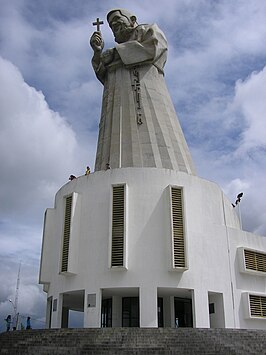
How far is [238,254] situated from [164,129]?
7.97 metres

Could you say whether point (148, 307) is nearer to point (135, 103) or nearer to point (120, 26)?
point (135, 103)

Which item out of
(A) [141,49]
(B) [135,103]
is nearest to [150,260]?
(B) [135,103]

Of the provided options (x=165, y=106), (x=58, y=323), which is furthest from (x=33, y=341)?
(x=165, y=106)

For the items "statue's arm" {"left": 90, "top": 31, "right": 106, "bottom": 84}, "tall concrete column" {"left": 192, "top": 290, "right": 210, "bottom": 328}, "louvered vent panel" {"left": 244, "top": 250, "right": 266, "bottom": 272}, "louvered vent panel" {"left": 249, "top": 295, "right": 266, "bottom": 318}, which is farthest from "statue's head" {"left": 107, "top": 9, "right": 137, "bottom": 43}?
"louvered vent panel" {"left": 249, "top": 295, "right": 266, "bottom": 318}

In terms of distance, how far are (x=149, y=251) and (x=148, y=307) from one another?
2.32m

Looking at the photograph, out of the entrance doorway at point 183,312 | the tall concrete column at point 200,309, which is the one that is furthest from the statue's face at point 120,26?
the tall concrete column at point 200,309

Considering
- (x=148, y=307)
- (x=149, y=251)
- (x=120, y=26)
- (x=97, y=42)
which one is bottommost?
(x=148, y=307)

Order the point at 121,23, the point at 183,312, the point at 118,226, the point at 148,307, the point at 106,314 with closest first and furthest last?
the point at 148,307, the point at 118,226, the point at 106,314, the point at 183,312, the point at 121,23

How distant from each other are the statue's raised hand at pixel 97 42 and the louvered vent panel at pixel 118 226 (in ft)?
35.4

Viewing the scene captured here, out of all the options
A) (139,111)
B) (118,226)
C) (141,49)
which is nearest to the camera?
(118,226)

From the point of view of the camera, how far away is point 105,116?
25.6 meters

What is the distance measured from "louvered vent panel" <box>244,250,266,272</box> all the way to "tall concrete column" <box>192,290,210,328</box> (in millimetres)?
3195

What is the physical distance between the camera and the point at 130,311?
2000cm

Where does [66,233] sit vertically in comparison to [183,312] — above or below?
above
